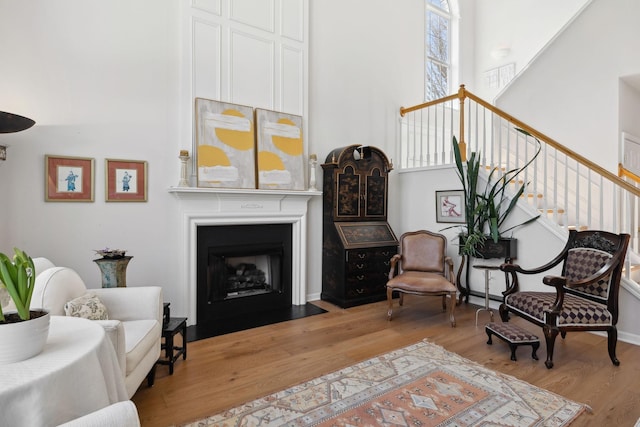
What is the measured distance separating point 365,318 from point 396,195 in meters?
2.28

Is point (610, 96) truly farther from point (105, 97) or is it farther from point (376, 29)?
point (105, 97)

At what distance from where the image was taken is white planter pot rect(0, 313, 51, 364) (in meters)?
1.21

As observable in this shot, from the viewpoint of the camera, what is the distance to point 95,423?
40.2 inches

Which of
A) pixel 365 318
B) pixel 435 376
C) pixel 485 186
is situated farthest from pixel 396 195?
pixel 435 376

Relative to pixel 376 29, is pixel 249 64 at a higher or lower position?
lower

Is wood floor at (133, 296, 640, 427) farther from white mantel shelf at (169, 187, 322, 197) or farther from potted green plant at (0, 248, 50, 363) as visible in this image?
white mantel shelf at (169, 187, 322, 197)

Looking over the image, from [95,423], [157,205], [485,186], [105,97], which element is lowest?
[95,423]

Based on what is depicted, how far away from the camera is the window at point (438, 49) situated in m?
6.06

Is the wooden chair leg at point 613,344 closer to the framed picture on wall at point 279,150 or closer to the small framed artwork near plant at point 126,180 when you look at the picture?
the framed picture on wall at point 279,150

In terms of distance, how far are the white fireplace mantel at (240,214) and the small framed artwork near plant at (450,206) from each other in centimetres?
180

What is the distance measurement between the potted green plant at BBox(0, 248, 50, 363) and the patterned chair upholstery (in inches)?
128

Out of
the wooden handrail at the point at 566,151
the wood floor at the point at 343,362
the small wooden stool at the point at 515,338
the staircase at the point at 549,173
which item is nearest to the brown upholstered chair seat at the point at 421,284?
the wood floor at the point at 343,362

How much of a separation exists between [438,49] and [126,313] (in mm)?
6535

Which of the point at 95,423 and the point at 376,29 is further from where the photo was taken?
the point at 376,29
